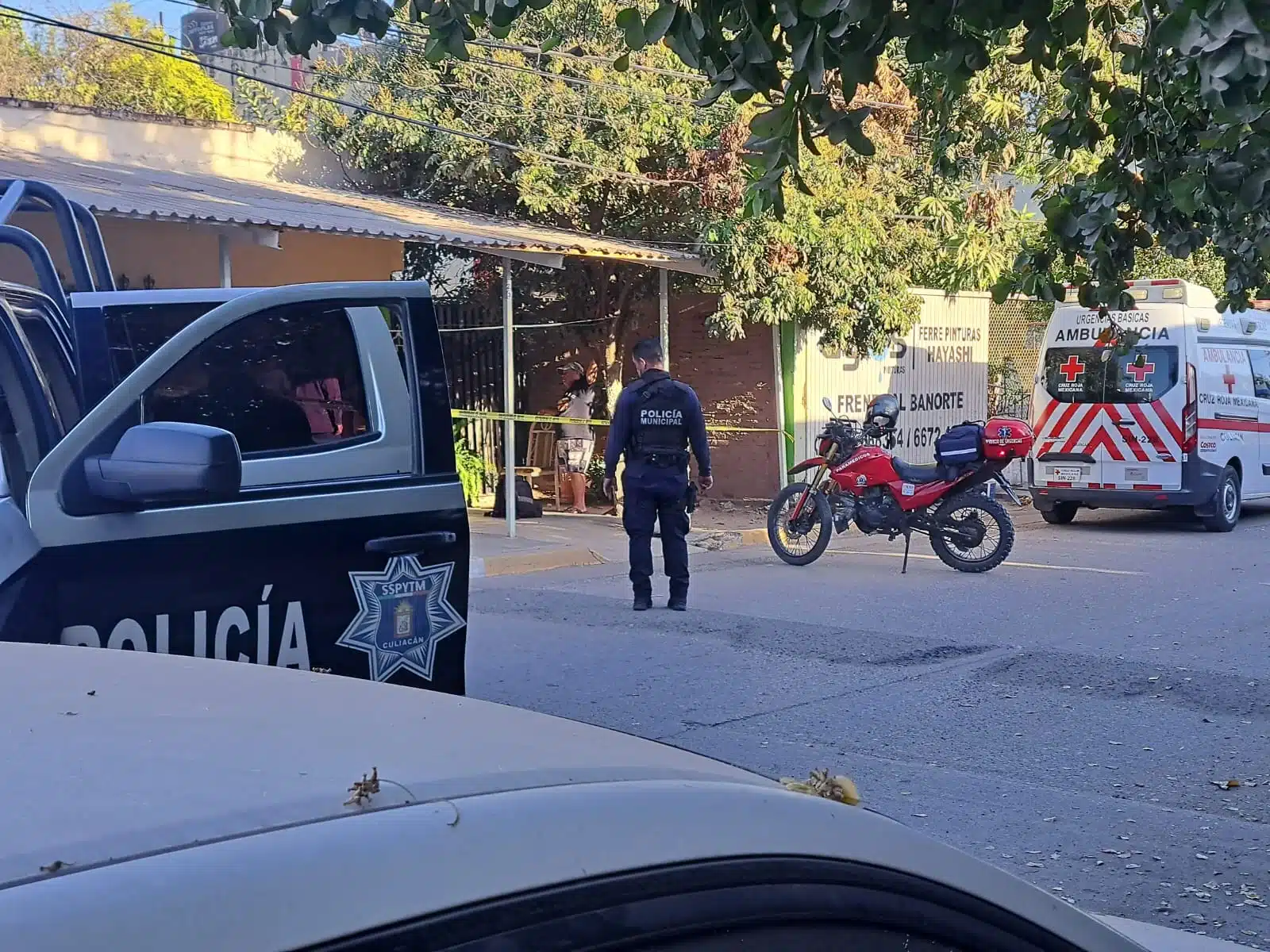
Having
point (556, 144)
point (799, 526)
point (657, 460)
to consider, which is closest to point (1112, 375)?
point (799, 526)

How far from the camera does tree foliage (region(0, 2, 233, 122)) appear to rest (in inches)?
1115

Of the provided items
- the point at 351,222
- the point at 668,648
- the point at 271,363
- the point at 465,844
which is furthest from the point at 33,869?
the point at 351,222

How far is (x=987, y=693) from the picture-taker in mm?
7453

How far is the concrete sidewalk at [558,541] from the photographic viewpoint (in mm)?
12289

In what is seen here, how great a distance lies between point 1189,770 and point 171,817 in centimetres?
562

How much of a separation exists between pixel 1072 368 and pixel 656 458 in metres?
7.85

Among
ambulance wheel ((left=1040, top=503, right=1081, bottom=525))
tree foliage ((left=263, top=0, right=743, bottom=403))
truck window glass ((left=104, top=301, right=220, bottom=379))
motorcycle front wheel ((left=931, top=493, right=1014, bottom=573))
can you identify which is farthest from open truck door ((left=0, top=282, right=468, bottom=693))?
ambulance wheel ((left=1040, top=503, right=1081, bottom=525))

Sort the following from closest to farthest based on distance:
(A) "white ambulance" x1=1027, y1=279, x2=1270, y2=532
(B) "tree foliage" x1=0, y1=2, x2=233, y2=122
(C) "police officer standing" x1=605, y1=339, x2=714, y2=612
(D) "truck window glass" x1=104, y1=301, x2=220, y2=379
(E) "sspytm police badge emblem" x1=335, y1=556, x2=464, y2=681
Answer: (E) "sspytm police badge emblem" x1=335, y1=556, x2=464, y2=681 < (D) "truck window glass" x1=104, y1=301, x2=220, y2=379 < (C) "police officer standing" x1=605, y1=339, x2=714, y2=612 < (A) "white ambulance" x1=1027, y1=279, x2=1270, y2=532 < (B) "tree foliage" x1=0, y1=2, x2=233, y2=122

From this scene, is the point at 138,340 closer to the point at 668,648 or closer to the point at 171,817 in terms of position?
the point at 171,817

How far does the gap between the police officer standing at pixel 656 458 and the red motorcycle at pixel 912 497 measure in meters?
2.74

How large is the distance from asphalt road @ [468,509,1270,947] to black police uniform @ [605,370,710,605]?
0.41m

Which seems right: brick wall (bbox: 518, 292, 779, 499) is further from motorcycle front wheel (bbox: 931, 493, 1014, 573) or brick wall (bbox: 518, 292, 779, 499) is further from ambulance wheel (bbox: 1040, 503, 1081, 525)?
motorcycle front wheel (bbox: 931, 493, 1014, 573)

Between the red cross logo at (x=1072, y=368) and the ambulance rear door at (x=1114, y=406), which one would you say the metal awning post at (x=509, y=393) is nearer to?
the ambulance rear door at (x=1114, y=406)

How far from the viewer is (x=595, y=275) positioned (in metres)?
17.2
